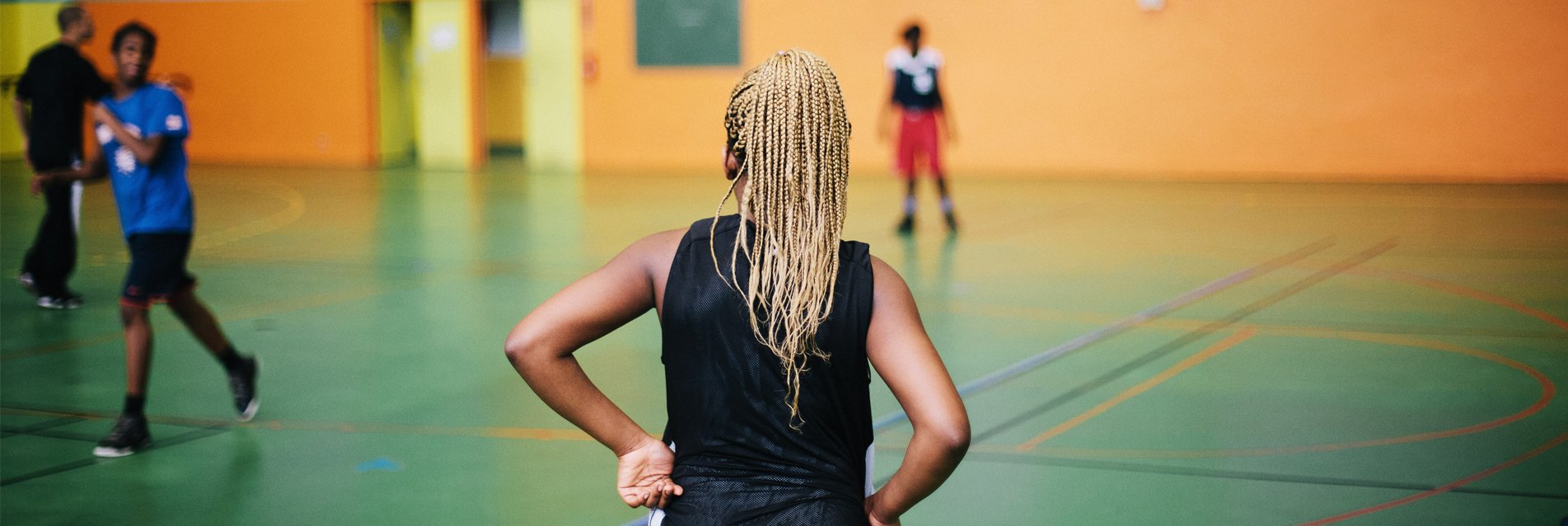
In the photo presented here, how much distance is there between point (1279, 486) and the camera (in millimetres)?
4207

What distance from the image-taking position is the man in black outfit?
282 inches

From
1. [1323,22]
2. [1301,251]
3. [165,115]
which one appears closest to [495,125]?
[1323,22]

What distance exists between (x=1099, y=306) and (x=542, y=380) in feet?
19.3

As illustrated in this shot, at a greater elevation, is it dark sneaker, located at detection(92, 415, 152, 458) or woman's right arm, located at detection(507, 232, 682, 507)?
woman's right arm, located at detection(507, 232, 682, 507)

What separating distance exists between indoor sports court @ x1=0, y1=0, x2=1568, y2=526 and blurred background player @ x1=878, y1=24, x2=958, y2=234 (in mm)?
253

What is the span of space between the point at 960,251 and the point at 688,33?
32.0ft

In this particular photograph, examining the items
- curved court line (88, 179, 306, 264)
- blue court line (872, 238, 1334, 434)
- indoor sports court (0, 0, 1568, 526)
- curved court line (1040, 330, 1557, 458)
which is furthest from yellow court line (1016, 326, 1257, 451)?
curved court line (88, 179, 306, 264)

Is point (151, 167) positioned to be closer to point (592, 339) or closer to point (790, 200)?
point (592, 339)

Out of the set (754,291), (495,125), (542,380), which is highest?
(754,291)

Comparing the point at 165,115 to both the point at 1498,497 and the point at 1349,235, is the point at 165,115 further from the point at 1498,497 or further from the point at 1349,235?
the point at 1349,235

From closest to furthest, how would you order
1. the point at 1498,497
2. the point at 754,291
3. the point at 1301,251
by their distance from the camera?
the point at 754,291, the point at 1498,497, the point at 1301,251

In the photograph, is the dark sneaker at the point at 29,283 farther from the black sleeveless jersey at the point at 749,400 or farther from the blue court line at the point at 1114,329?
the black sleeveless jersey at the point at 749,400

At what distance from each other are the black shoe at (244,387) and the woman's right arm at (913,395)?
3.66 m

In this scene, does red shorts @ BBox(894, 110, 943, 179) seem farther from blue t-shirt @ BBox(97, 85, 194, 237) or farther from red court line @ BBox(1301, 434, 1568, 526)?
blue t-shirt @ BBox(97, 85, 194, 237)
